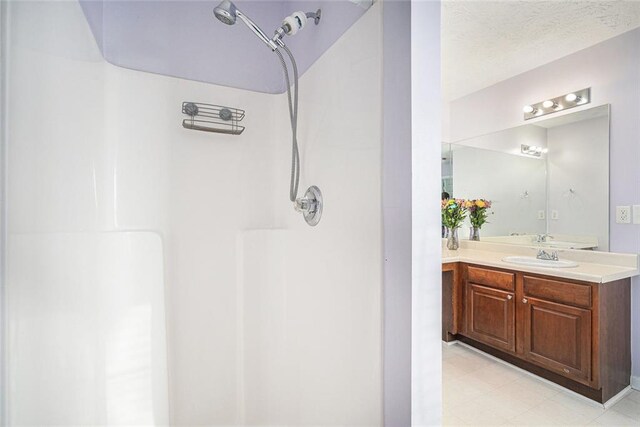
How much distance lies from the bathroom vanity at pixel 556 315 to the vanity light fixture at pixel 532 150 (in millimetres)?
830

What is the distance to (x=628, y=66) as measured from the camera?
2.20 m

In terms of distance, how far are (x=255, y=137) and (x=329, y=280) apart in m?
0.85

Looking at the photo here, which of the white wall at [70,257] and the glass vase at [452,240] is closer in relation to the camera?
the white wall at [70,257]

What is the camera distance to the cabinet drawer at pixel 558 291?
191cm

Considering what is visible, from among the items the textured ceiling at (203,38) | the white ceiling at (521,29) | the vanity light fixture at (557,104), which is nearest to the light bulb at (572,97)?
the vanity light fixture at (557,104)

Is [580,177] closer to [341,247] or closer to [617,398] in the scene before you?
[617,398]

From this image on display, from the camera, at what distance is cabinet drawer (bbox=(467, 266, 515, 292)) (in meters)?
2.33

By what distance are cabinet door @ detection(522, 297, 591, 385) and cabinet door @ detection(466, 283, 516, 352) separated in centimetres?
11

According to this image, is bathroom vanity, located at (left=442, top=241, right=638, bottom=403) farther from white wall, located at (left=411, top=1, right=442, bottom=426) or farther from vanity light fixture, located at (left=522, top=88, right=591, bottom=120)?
white wall, located at (left=411, top=1, right=442, bottom=426)

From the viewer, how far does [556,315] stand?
2.05m

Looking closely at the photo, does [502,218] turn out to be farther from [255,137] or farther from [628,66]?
[255,137]

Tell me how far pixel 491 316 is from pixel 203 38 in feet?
8.77

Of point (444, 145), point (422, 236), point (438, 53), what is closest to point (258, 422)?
point (422, 236)

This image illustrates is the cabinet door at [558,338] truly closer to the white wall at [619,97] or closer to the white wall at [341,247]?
the white wall at [619,97]
